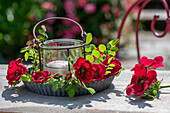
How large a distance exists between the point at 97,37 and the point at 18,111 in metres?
2.82

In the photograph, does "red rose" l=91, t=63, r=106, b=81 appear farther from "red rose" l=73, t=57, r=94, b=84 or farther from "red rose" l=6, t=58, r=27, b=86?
"red rose" l=6, t=58, r=27, b=86

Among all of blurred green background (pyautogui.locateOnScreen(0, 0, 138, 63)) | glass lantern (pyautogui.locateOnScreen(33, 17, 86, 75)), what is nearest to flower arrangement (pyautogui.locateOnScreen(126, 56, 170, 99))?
glass lantern (pyautogui.locateOnScreen(33, 17, 86, 75))

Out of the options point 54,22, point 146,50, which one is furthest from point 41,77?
point 146,50

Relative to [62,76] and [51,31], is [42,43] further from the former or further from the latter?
[51,31]

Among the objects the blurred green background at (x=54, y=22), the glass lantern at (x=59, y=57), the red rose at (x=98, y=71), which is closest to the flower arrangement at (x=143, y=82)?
the red rose at (x=98, y=71)

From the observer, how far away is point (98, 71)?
98 centimetres

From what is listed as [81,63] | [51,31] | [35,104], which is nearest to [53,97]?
[35,104]

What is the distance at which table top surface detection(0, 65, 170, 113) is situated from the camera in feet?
2.94

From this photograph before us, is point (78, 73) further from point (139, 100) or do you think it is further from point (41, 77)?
point (139, 100)

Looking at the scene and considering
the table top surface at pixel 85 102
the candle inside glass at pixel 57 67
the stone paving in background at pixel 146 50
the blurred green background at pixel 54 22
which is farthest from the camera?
the stone paving in background at pixel 146 50

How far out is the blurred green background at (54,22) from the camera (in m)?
3.56

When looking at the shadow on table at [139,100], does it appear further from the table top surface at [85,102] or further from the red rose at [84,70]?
the red rose at [84,70]

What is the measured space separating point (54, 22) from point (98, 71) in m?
2.77

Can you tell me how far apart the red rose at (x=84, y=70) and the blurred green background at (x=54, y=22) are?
263 centimetres
